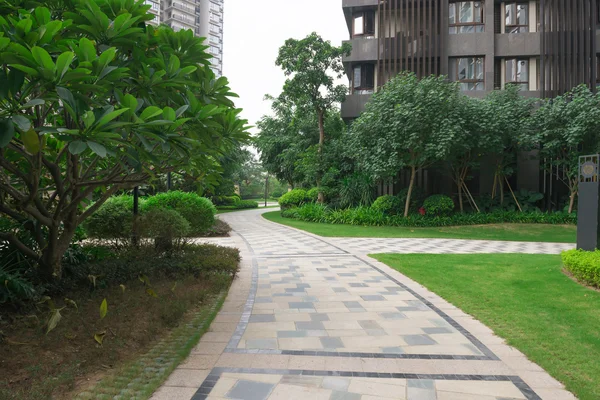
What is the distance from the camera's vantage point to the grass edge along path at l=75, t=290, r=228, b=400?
112 inches

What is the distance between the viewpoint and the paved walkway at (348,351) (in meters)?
2.99

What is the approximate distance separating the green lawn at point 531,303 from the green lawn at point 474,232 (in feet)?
16.7

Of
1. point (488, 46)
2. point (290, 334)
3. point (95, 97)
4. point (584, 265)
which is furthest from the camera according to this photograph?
point (488, 46)

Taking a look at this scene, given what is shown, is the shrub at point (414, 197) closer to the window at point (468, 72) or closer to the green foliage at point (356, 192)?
the green foliage at point (356, 192)

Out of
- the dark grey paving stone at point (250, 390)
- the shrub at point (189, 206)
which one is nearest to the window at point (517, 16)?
the shrub at point (189, 206)

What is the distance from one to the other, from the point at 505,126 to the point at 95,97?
16503 mm

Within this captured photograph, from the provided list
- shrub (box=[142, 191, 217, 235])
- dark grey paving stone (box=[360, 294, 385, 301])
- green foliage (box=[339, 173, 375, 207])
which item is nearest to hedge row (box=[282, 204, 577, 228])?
green foliage (box=[339, 173, 375, 207])

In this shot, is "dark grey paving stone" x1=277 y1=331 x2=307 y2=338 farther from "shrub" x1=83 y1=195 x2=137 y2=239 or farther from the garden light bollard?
the garden light bollard

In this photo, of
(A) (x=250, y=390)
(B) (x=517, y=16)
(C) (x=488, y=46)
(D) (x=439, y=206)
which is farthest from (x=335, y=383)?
(B) (x=517, y=16)

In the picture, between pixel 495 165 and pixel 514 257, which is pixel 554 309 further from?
pixel 495 165

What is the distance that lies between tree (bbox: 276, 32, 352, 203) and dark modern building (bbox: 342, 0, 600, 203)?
4.33ft

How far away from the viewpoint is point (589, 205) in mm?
7355

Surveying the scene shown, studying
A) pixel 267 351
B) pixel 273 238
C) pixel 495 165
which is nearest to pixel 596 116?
→ pixel 495 165

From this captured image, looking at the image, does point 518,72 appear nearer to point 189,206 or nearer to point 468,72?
point 468,72
